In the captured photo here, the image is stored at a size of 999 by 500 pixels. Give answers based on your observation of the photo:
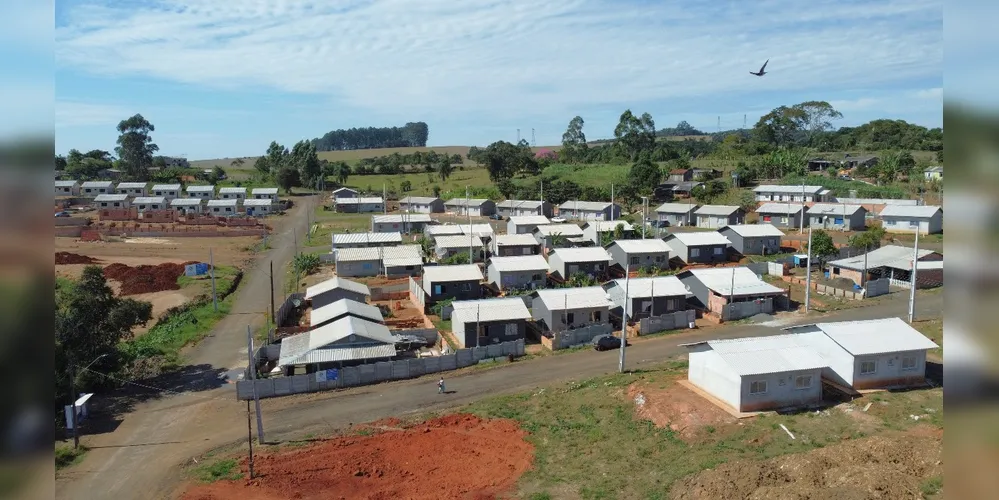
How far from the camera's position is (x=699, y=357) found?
26.2 m

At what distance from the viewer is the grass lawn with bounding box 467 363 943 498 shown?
19.1 m

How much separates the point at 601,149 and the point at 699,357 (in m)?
121

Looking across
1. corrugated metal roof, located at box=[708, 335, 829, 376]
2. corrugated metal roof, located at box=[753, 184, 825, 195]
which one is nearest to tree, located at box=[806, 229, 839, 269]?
corrugated metal roof, located at box=[708, 335, 829, 376]

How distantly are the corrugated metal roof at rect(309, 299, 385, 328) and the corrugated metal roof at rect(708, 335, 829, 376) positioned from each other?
60.3ft

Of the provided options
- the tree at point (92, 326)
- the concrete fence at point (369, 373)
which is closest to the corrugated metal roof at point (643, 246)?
the concrete fence at point (369, 373)

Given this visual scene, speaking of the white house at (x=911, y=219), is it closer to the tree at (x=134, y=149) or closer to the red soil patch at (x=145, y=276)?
the red soil patch at (x=145, y=276)

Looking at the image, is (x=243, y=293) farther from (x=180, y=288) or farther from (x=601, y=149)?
(x=601, y=149)

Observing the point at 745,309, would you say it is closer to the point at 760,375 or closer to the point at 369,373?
the point at 760,375

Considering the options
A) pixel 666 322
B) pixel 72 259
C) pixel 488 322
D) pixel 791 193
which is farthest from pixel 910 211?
pixel 72 259

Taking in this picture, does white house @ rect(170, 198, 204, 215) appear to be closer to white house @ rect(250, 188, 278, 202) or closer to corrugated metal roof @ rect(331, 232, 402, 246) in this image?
white house @ rect(250, 188, 278, 202)

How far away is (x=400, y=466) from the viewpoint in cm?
2088

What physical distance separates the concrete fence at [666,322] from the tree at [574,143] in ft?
345

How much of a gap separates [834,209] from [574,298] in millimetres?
45431

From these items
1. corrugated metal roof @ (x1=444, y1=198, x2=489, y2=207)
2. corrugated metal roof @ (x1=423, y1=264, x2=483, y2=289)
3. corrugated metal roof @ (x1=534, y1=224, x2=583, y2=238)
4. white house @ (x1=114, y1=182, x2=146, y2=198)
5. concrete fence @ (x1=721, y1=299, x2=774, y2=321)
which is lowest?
concrete fence @ (x1=721, y1=299, x2=774, y2=321)
